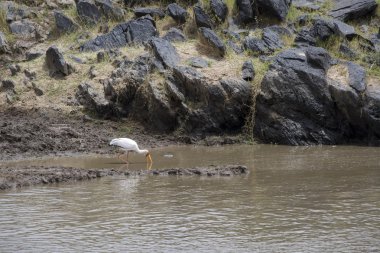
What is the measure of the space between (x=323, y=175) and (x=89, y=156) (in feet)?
17.0

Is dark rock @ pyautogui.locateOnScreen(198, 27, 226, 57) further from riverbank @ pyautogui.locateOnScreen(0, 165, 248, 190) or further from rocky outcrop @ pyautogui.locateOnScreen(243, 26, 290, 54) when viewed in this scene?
riverbank @ pyautogui.locateOnScreen(0, 165, 248, 190)

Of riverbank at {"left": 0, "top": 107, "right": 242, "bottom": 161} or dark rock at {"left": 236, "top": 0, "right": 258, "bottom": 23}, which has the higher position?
dark rock at {"left": 236, "top": 0, "right": 258, "bottom": 23}

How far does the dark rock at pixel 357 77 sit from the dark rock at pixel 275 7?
11.7 ft

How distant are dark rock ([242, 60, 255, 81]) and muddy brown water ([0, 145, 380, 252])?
3.90 meters

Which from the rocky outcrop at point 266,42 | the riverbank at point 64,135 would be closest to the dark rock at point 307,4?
the rocky outcrop at point 266,42

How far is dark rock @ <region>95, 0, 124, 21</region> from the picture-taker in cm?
2133

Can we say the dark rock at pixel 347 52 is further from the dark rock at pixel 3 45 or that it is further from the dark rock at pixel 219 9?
the dark rock at pixel 3 45

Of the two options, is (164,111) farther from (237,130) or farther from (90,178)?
(90,178)

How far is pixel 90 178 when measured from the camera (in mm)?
12547

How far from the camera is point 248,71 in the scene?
58.1 feet

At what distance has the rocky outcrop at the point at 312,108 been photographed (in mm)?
16750

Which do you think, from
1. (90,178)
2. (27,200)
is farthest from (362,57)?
(27,200)

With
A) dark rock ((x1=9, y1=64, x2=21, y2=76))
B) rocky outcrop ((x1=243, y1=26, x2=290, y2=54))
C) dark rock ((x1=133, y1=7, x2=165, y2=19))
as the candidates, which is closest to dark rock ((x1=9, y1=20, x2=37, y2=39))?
dark rock ((x1=9, y1=64, x2=21, y2=76))

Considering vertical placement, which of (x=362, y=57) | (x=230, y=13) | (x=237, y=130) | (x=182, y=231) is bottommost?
(x=182, y=231)
